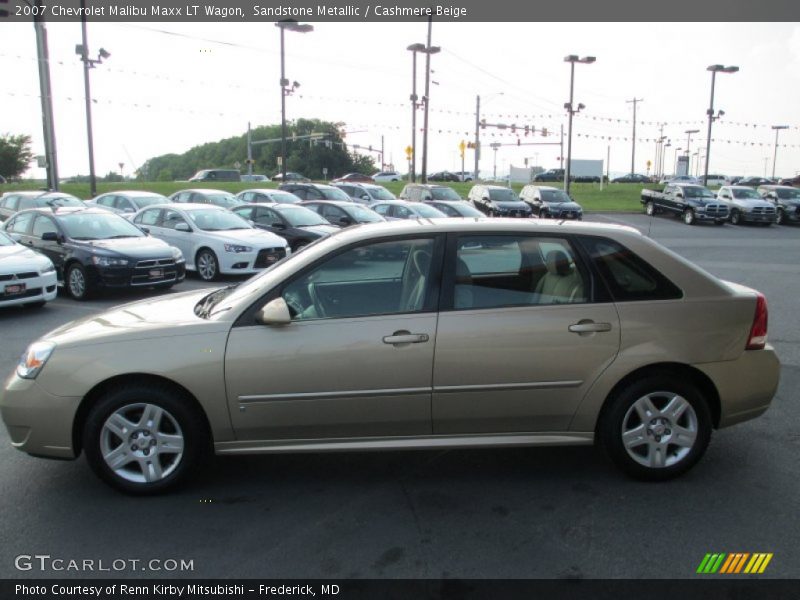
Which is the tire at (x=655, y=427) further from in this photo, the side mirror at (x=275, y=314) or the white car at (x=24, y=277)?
the white car at (x=24, y=277)

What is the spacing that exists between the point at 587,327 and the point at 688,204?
3114 cm

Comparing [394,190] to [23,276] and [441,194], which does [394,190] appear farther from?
[23,276]

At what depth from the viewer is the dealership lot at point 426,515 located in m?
3.41

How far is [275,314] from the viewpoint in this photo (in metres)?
3.98

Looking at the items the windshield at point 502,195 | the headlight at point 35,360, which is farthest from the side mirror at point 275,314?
the windshield at point 502,195

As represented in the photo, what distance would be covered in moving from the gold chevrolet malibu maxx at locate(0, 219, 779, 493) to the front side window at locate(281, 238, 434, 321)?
1cm

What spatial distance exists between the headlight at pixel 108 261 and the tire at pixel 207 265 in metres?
2.56

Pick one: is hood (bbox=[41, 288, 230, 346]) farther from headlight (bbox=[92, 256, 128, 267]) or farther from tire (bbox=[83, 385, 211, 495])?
headlight (bbox=[92, 256, 128, 267])

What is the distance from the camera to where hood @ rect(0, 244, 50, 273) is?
32.3 ft

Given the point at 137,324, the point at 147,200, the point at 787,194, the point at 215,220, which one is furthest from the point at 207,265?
the point at 787,194

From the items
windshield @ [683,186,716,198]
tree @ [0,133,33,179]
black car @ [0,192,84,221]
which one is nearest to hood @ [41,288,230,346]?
black car @ [0,192,84,221]

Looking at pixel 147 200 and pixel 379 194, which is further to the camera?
pixel 379 194

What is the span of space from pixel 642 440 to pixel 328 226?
1320 centimetres

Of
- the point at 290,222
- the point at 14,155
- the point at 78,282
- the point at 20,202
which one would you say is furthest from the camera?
the point at 14,155
